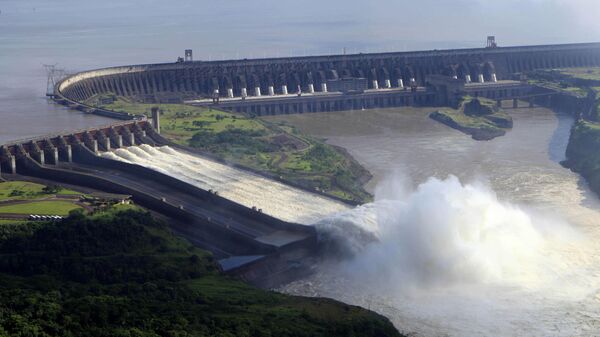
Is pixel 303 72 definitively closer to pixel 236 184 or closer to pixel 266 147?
pixel 266 147

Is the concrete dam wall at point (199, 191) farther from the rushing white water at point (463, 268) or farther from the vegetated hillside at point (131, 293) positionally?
the vegetated hillside at point (131, 293)

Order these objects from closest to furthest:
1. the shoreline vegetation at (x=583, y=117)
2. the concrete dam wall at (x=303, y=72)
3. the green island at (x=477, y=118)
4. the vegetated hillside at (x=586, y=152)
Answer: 1. the vegetated hillside at (x=586, y=152)
2. the shoreline vegetation at (x=583, y=117)
3. the green island at (x=477, y=118)
4. the concrete dam wall at (x=303, y=72)

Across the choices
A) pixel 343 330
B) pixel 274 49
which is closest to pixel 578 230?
pixel 343 330

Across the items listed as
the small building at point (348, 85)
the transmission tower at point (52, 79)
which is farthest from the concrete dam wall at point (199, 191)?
the small building at point (348, 85)

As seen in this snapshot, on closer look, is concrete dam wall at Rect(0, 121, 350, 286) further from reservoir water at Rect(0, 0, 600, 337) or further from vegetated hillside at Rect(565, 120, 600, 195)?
vegetated hillside at Rect(565, 120, 600, 195)

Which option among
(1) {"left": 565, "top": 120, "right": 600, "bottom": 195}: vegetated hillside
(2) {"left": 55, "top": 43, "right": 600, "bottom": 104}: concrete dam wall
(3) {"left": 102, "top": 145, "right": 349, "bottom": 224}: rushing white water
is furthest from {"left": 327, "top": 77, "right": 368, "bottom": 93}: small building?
(3) {"left": 102, "top": 145, "right": 349, "bottom": 224}: rushing white water
